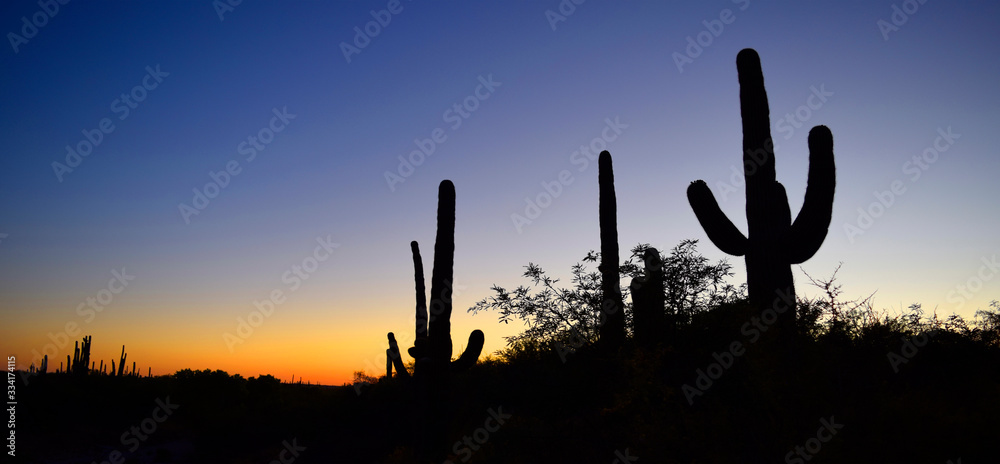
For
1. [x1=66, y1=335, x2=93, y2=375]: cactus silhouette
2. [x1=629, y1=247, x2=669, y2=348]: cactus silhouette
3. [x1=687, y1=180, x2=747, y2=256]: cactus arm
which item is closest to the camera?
[x1=687, y1=180, x2=747, y2=256]: cactus arm

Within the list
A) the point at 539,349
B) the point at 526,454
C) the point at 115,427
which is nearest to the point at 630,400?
the point at 526,454

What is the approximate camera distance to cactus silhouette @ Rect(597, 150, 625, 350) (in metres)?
12.1

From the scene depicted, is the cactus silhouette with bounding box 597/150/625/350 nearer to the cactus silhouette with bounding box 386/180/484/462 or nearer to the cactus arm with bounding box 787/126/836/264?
the cactus silhouette with bounding box 386/180/484/462

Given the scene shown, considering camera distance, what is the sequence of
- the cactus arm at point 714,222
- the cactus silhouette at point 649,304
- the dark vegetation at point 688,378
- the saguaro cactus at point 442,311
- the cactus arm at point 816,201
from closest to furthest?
the dark vegetation at point 688,378 < the cactus arm at point 816,201 < the cactus arm at point 714,222 < the cactus silhouette at point 649,304 < the saguaro cactus at point 442,311

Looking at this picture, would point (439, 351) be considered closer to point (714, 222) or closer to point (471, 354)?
point (471, 354)

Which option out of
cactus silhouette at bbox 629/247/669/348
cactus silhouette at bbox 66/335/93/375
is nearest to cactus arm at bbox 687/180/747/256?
cactus silhouette at bbox 629/247/669/348

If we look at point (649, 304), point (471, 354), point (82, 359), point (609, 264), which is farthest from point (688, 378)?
point (82, 359)

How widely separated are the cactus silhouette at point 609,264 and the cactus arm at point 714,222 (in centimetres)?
284

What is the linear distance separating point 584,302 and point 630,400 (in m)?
4.26

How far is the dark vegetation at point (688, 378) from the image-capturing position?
6.64m

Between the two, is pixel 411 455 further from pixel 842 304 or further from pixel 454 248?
pixel 842 304

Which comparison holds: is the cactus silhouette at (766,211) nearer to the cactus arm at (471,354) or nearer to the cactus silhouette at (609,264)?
the cactus silhouette at (609,264)

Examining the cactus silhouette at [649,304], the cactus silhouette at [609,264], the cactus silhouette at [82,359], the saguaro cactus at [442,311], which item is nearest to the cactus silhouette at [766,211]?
the cactus silhouette at [649,304]

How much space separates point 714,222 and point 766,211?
2.73 ft
